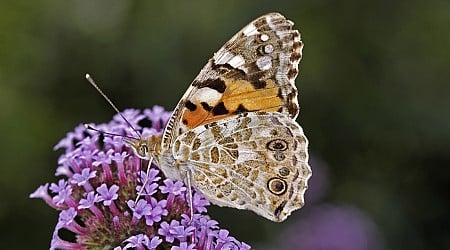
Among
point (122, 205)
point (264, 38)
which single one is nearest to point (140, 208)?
point (122, 205)

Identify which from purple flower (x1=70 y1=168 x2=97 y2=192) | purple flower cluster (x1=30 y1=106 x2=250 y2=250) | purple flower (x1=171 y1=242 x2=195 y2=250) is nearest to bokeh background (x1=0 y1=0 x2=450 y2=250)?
purple flower cluster (x1=30 y1=106 x2=250 y2=250)

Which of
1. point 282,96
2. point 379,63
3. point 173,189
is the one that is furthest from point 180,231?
point 379,63

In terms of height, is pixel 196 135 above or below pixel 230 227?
above

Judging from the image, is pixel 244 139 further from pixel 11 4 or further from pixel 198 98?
pixel 11 4

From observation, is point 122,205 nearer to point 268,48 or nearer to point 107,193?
point 107,193

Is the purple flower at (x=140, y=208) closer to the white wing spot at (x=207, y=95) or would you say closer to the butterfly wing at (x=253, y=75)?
the butterfly wing at (x=253, y=75)

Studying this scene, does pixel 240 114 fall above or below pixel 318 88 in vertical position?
below
